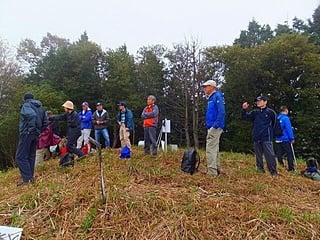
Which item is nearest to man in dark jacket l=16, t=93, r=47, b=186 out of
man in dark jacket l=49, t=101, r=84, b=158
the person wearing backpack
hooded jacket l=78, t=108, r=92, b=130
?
man in dark jacket l=49, t=101, r=84, b=158

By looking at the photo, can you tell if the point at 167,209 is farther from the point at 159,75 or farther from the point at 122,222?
the point at 159,75

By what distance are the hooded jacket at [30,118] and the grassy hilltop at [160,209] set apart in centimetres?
86

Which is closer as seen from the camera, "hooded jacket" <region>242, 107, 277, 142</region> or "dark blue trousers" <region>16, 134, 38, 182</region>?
"dark blue trousers" <region>16, 134, 38, 182</region>

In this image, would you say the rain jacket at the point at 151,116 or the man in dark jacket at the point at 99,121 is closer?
the rain jacket at the point at 151,116

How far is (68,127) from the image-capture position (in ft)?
Result: 23.5

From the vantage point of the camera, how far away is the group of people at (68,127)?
18.0 ft

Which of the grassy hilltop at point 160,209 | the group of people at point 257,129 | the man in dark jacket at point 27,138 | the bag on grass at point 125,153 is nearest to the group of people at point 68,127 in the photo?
the man in dark jacket at point 27,138

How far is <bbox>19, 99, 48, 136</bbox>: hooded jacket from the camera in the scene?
5453 mm

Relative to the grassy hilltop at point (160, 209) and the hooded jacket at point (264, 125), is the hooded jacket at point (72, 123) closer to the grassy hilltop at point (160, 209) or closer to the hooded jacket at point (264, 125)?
the grassy hilltop at point (160, 209)

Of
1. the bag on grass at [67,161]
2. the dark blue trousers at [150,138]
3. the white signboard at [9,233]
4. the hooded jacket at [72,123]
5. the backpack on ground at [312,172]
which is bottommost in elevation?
the backpack on ground at [312,172]

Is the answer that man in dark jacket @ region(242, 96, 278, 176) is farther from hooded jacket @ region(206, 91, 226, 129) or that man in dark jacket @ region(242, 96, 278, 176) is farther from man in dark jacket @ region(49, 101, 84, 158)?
man in dark jacket @ region(49, 101, 84, 158)

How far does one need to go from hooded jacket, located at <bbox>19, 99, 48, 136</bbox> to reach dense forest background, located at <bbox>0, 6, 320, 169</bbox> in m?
11.6

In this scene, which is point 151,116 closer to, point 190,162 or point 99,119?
point 190,162

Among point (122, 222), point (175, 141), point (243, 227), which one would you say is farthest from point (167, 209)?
point (175, 141)
